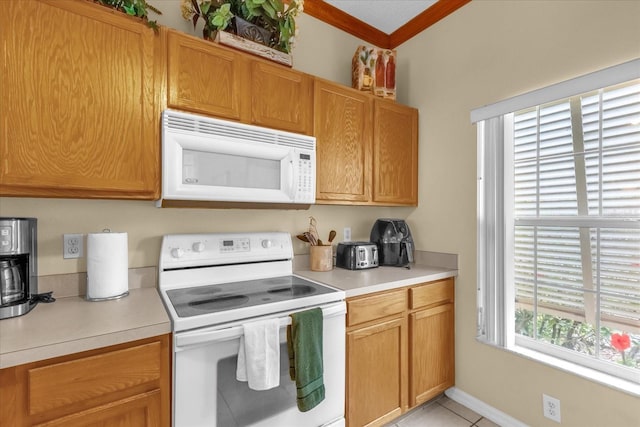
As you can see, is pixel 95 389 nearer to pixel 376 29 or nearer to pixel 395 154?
pixel 395 154

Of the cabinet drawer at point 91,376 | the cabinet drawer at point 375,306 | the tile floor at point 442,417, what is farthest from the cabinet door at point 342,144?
the tile floor at point 442,417

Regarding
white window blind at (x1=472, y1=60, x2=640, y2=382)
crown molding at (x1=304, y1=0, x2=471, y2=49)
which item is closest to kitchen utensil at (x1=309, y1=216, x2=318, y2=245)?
white window blind at (x1=472, y1=60, x2=640, y2=382)

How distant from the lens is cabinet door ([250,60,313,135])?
1.65 metres

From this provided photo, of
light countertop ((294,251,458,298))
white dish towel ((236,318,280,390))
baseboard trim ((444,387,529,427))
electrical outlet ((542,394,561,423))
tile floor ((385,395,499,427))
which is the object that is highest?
light countertop ((294,251,458,298))

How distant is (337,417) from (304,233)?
1.09 m

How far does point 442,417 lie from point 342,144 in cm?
186

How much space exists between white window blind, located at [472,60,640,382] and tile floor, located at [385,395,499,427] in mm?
494

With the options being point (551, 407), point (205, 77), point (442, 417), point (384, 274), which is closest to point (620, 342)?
point (551, 407)

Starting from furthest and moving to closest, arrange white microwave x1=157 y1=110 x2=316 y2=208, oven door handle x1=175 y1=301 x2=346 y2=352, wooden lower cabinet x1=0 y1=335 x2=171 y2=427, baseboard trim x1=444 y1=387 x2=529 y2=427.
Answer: baseboard trim x1=444 y1=387 x2=529 y2=427, white microwave x1=157 y1=110 x2=316 y2=208, oven door handle x1=175 y1=301 x2=346 y2=352, wooden lower cabinet x1=0 y1=335 x2=171 y2=427

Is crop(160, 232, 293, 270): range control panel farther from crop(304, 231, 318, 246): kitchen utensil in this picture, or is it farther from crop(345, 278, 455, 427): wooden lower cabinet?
crop(345, 278, 455, 427): wooden lower cabinet

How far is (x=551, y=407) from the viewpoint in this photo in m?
1.65

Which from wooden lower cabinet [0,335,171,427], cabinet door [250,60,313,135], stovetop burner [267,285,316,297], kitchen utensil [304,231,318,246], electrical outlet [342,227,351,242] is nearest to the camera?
wooden lower cabinet [0,335,171,427]

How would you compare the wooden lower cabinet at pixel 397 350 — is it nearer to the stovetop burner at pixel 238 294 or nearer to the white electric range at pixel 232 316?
the white electric range at pixel 232 316

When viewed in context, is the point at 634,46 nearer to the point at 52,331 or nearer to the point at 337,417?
the point at 337,417
